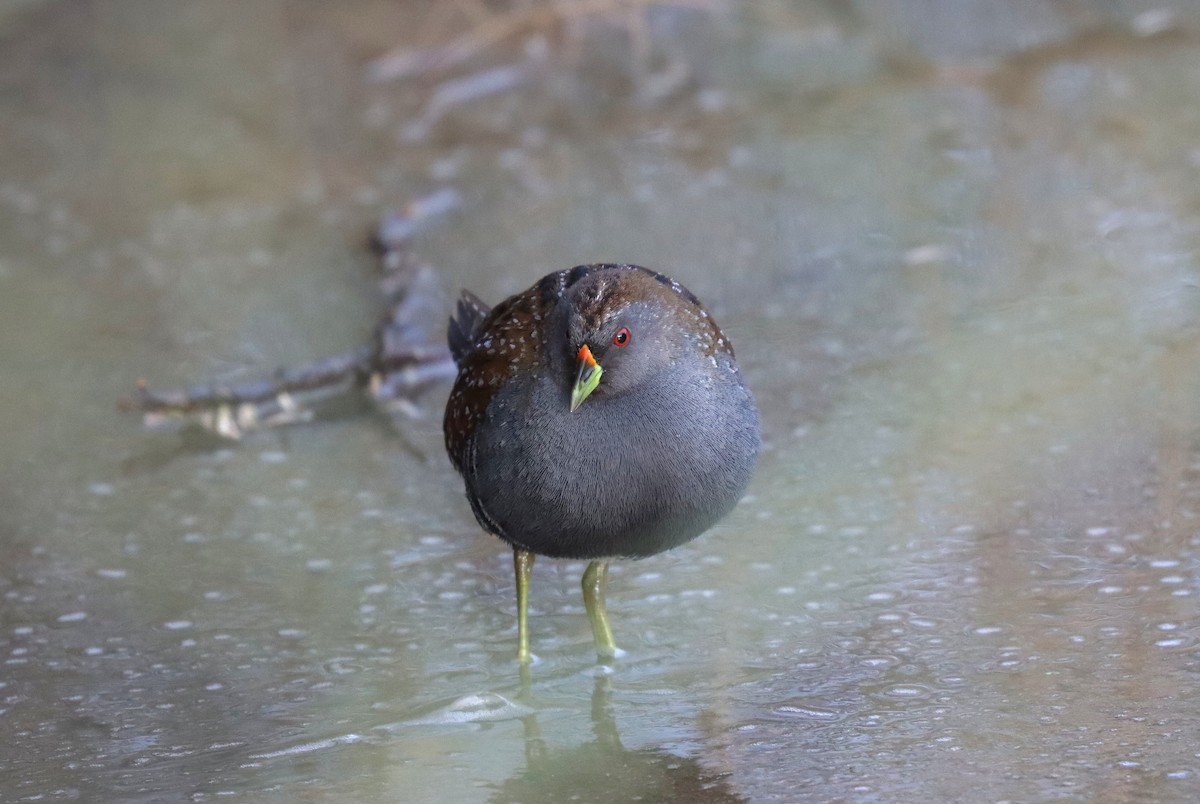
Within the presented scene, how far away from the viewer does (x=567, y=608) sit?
12.2ft

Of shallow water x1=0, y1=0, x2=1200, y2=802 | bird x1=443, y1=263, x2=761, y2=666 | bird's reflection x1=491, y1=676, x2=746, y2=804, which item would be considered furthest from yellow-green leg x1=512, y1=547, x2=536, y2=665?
bird's reflection x1=491, y1=676, x2=746, y2=804

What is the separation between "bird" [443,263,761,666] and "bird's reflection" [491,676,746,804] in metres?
0.40

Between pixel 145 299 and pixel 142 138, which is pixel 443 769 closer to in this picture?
pixel 145 299

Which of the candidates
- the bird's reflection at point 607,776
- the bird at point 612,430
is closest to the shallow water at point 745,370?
the bird's reflection at point 607,776

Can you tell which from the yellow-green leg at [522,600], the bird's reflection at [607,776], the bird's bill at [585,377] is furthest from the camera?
the yellow-green leg at [522,600]

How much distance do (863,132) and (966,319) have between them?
1.83 meters

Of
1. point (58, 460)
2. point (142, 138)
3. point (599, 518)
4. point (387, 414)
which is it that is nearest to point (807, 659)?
point (599, 518)

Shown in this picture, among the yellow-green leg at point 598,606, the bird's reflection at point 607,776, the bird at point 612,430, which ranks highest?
the bird at point 612,430

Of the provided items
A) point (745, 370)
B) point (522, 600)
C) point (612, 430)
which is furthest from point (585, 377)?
point (745, 370)

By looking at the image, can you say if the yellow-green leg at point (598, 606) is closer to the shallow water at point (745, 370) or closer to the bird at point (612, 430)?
the shallow water at point (745, 370)

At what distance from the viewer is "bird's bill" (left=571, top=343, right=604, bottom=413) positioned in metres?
3.02

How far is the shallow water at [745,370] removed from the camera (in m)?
3.06

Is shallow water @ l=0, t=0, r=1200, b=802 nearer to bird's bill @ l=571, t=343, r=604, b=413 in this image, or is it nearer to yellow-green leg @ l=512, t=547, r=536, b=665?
yellow-green leg @ l=512, t=547, r=536, b=665

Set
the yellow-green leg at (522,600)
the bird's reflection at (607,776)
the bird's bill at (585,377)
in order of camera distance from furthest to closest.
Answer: the yellow-green leg at (522,600) → the bird's bill at (585,377) → the bird's reflection at (607,776)
